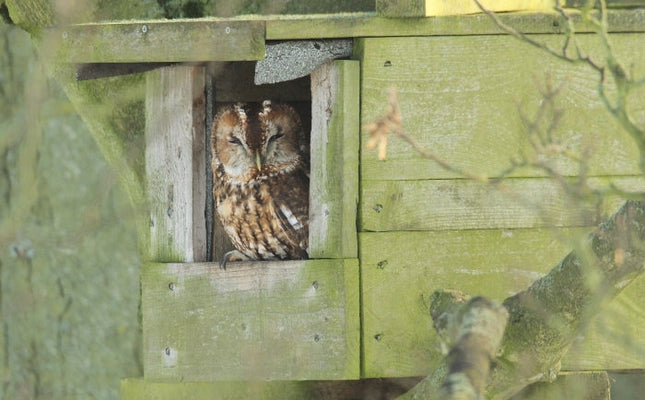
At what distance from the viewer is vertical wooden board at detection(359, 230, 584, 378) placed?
9.73 ft

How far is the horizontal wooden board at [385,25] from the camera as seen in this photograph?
9.53 ft

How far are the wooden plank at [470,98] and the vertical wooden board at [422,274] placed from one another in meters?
0.16

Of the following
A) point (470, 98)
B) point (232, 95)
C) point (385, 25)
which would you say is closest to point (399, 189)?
point (470, 98)

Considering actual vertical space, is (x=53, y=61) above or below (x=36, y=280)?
above

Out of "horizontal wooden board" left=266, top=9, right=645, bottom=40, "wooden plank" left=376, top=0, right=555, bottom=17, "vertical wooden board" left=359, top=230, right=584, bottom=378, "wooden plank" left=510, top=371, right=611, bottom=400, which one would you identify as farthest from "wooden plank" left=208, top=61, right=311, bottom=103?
"wooden plank" left=510, top=371, right=611, bottom=400

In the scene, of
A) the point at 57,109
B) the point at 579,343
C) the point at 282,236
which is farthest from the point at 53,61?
the point at 57,109

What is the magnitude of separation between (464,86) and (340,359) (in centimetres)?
75

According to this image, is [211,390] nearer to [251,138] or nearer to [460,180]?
[251,138]

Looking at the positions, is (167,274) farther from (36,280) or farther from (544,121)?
(36,280)

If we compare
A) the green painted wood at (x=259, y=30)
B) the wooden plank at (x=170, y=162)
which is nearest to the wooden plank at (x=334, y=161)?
the green painted wood at (x=259, y=30)

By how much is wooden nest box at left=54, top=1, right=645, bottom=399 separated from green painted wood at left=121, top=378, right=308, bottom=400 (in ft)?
0.86

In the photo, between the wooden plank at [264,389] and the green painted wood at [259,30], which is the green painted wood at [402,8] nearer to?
the green painted wood at [259,30]

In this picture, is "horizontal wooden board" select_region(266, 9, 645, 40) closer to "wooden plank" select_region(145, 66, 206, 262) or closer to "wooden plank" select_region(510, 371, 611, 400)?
"wooden plank" select_region(145, 66, 206, 262)

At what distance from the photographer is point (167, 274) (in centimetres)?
315
